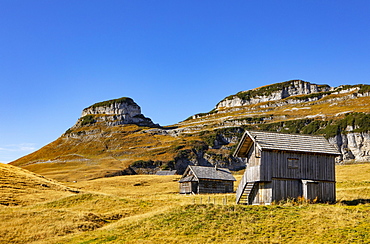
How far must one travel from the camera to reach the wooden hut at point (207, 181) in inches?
2433

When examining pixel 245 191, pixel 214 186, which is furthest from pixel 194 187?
pixel 245 191

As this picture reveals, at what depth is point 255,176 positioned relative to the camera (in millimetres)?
32656

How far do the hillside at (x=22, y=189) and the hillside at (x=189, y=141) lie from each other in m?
52.3

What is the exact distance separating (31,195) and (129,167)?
262 feet

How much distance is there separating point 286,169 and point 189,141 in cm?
12195

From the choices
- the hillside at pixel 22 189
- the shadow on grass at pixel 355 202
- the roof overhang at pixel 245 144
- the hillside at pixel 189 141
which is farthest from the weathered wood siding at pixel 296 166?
the hillside at pixel 189 141

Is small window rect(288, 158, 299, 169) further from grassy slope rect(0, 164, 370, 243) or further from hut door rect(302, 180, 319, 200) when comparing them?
grassy slope rect(0, 164, 370, 243)

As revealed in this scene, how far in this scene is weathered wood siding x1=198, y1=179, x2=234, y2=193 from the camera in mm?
61844

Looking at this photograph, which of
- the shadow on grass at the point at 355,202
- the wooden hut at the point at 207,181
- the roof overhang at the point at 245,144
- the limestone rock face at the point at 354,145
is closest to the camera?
the shadow on grass at the point at 355,202

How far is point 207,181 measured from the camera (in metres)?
62.4

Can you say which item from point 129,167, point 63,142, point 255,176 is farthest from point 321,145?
point 63,142

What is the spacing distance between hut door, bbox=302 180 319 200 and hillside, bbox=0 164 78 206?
104 ft

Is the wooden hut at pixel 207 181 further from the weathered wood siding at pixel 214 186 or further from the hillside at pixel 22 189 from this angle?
the hillside at pixel 22 189

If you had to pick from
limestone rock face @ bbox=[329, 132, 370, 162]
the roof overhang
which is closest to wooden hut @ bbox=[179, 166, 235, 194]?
the roof overhang
